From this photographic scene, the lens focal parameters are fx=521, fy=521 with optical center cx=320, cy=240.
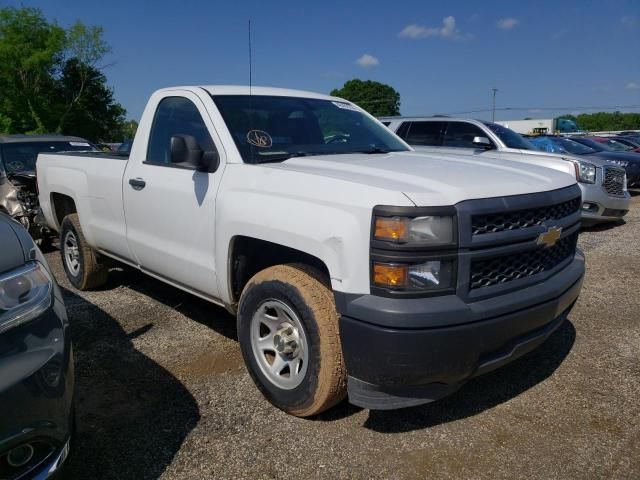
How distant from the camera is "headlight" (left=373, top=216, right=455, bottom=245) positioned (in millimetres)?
2266

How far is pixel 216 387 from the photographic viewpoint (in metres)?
3.24

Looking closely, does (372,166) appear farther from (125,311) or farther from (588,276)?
(588,276)

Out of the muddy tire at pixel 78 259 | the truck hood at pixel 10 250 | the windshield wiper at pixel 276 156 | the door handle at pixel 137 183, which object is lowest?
the muddy tire at pixel 78 259

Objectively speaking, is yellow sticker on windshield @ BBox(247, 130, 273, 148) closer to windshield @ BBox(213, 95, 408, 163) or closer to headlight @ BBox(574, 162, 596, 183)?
windshield @ BBox(213, 95, 408, 163)

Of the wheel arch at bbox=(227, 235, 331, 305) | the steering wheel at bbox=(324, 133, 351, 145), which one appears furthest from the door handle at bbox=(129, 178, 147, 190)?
the steering wheel at bbox=(324, 133, 351, 145)

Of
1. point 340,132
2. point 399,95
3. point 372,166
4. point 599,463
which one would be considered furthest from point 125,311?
point 399,95

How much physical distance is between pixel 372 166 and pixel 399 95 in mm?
85657

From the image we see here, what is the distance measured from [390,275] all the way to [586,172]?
731cm

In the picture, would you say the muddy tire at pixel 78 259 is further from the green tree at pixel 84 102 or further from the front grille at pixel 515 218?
the green tree at pixel 84 102

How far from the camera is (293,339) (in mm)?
2805

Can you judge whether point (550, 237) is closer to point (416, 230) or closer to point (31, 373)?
point (416, 230)

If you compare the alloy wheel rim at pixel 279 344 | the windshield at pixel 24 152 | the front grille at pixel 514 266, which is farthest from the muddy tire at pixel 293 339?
the windshield at pixel 24 152

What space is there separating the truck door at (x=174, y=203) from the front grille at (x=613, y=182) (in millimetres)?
7178

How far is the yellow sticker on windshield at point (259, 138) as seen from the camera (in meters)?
3.31
